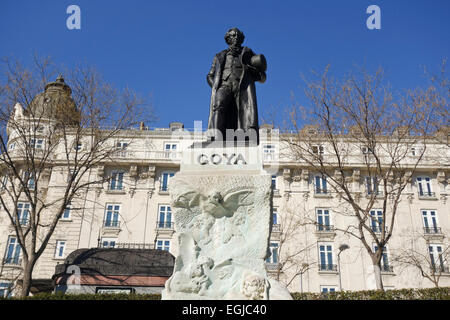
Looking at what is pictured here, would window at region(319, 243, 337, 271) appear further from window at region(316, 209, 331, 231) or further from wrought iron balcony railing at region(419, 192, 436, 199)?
wrought iron balcony railing at region(419, 192, 436, 199)

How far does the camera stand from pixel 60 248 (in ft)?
93.7

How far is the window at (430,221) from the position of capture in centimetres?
2930

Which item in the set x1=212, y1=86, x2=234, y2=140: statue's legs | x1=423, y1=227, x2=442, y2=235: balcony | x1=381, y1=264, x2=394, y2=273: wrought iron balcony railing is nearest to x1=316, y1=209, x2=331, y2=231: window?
x1=381, y1=264, x2=394, y2=273: wrought iron balcony railing

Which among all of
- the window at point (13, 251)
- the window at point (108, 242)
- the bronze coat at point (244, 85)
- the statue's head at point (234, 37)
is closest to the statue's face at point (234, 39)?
the statue's head at point (234, 37)

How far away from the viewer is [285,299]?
4.79 m

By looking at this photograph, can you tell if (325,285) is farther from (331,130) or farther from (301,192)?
(331,130)

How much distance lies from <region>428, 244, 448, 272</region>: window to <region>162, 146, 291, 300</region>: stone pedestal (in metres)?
25.3

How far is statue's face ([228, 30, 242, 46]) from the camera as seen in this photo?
716 centimetres

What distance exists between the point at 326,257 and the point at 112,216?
15581 millimetres

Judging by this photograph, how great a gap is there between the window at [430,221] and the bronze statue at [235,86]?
2705cm

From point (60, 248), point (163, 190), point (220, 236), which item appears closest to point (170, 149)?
point (163, 190)

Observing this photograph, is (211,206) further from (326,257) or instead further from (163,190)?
(163,190)
